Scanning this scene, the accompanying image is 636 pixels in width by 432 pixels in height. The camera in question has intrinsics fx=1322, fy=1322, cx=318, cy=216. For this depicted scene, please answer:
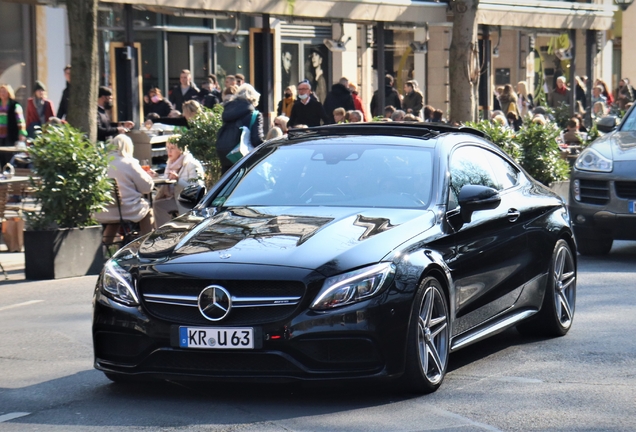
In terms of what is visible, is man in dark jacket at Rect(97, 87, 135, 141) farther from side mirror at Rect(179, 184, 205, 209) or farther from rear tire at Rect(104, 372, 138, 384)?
rear tire at Rect(104, 372, 138, 384)

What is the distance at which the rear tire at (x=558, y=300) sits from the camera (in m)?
8.76

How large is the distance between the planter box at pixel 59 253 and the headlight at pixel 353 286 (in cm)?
688

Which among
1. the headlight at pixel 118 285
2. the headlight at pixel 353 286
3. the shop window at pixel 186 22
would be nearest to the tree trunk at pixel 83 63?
the headlight at pixel 118 285

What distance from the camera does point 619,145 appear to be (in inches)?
541

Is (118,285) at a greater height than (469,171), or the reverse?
(469,171)

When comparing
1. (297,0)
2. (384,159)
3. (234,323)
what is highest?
(297,0)

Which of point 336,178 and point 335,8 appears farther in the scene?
point 335,8

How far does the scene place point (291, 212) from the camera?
7.41 meters

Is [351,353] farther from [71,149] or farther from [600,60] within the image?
[600,60]

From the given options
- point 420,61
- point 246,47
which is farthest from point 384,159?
point 420,61

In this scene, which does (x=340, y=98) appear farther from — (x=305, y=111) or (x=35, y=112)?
(x=35, y=112)

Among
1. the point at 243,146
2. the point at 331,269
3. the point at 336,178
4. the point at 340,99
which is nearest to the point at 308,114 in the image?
the point at 340,99

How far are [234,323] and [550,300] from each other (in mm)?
3047

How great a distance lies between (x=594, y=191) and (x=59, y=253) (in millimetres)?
5468
